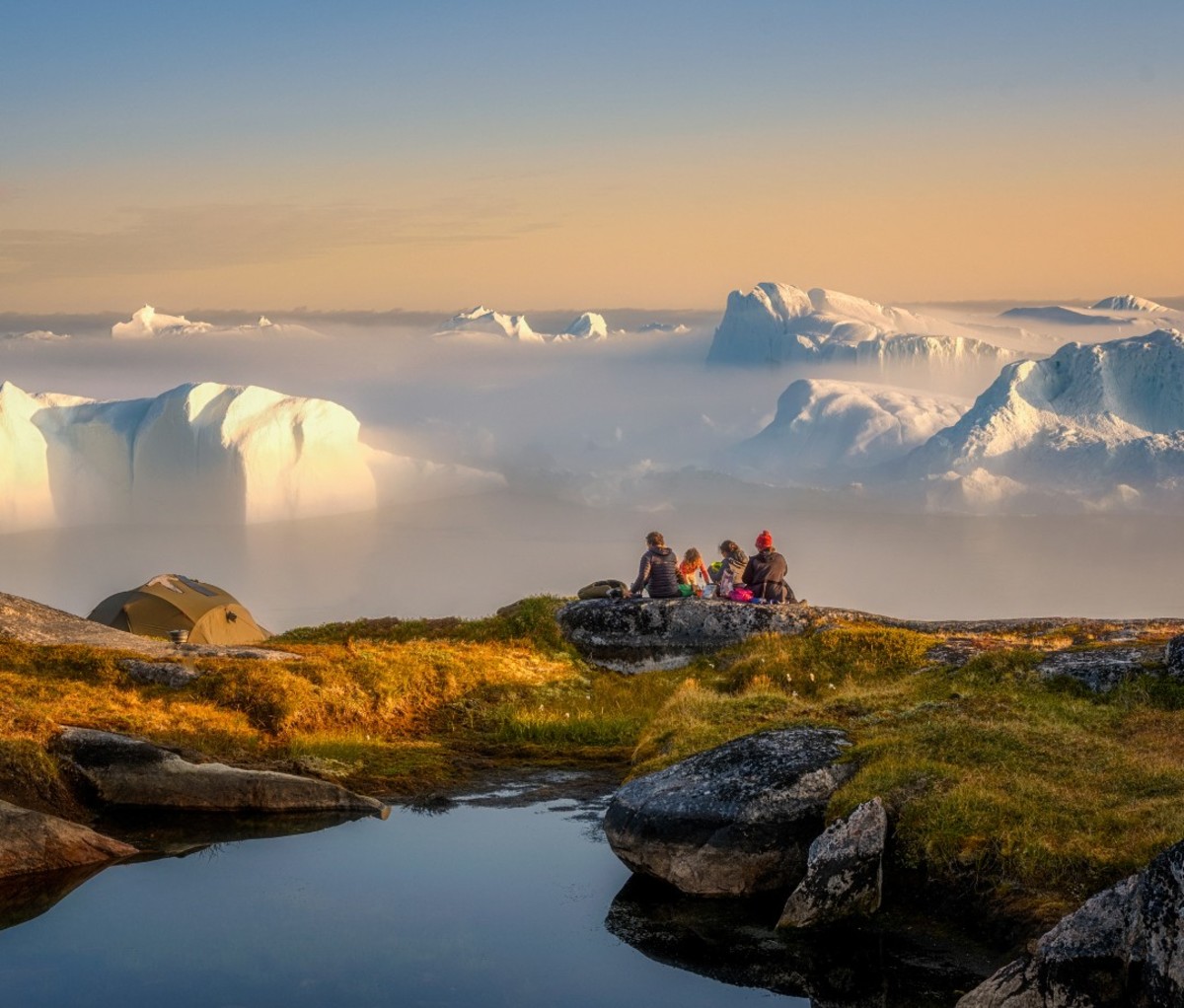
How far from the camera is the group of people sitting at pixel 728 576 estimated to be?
30172mm

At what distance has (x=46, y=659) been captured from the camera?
74.4 feet

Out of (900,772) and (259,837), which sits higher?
(900,772)

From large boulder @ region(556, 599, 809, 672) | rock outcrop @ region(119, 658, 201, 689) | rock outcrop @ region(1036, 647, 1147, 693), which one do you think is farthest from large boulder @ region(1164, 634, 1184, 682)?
rock outcrop @ region(119, 658, 201, 689)

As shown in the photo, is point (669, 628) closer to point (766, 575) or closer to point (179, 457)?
point (766, 575)

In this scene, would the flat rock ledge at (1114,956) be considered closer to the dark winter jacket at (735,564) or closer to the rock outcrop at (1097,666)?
the rock outcrop at (1097,666)

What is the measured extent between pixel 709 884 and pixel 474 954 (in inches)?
112

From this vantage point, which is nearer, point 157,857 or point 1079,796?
point 1079,796

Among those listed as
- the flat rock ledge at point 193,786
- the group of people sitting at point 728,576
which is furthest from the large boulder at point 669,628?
the flat rock ledge at point 193,786

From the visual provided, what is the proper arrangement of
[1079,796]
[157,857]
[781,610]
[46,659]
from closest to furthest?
[1079,796]
[157,857]
[46,659]
[781,610]

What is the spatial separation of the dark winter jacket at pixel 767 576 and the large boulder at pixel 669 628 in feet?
3.80

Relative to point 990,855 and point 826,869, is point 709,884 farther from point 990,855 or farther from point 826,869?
point 990,855

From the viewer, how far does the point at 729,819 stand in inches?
570

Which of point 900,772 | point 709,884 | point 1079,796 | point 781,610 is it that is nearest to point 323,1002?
point 709,884

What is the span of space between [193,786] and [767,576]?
53.6 feet
